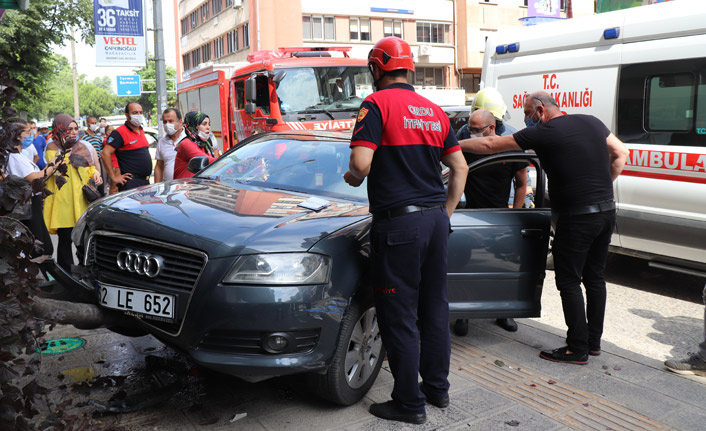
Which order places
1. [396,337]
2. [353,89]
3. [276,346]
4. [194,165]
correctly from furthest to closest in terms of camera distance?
[353,89]
[194,165]
[396,337]
[276,346]

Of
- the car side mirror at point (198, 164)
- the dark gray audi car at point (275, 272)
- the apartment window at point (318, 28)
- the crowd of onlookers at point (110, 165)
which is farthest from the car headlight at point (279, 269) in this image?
the apartment window at point (318, 28)

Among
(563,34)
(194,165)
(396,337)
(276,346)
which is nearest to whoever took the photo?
(276,346)

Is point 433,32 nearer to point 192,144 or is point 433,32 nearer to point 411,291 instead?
point 192,144

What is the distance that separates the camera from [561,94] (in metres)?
7.07

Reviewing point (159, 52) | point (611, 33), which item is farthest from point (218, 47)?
point (611, 33)

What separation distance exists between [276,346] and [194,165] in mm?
2403

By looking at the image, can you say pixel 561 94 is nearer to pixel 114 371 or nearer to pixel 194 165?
pixel 194 165

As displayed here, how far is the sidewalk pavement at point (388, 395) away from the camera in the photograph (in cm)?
344

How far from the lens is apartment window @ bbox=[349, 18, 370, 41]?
142 ft

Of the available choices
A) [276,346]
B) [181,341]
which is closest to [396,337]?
[276,346]

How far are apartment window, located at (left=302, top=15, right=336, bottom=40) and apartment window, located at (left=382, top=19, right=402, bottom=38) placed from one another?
147 inches

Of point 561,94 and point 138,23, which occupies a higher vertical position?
point 138,23

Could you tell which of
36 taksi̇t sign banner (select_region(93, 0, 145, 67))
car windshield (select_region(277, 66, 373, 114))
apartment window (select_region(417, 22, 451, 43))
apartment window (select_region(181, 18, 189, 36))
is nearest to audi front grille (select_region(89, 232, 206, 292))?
car windshield (select_region(277, 66, 373, 114))

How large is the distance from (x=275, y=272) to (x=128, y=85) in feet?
80.7
